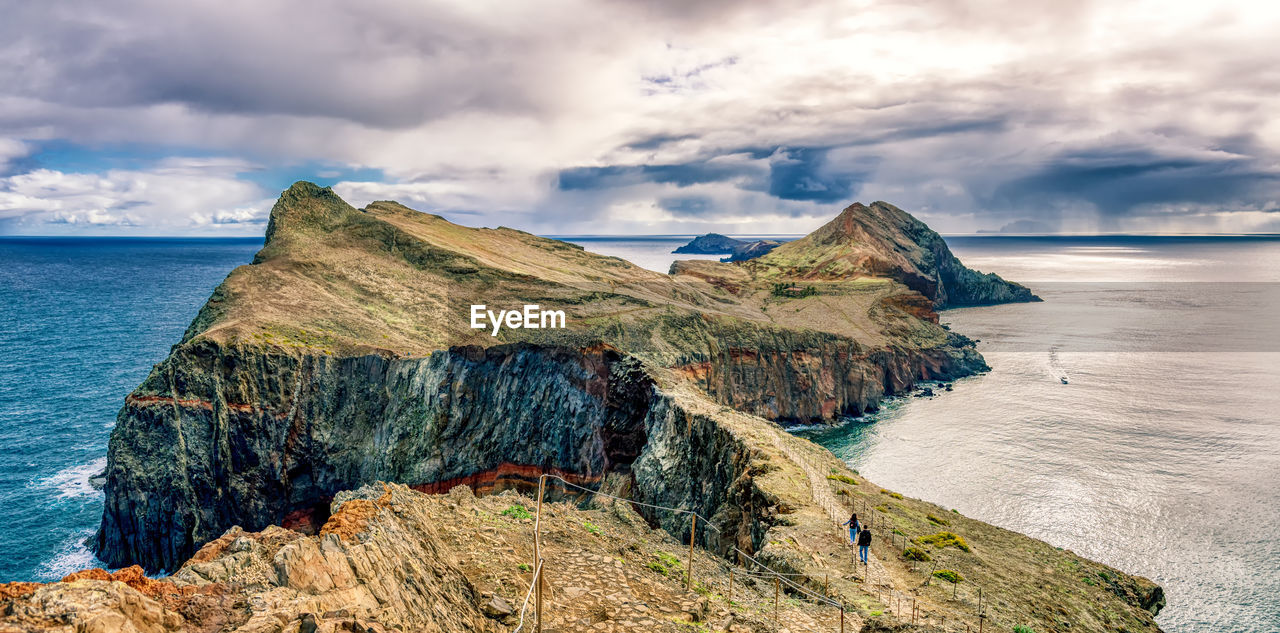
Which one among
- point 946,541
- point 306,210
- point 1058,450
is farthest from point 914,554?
point 306,210

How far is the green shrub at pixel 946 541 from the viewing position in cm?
3581

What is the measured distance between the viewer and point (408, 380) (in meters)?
73.1

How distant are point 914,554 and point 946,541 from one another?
4.74m

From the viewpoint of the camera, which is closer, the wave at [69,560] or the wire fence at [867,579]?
the wire fence at [867,579]

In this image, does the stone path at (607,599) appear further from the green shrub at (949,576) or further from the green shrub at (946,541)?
the green shrub at (946,541)

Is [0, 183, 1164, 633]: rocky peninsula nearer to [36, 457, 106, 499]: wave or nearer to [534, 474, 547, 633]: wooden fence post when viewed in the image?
[534, 474, 547, 633]: wooden fence post

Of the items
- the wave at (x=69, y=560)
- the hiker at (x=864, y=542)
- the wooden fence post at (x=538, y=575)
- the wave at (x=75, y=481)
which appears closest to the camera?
the wooden fence post at (x=538, y=575)

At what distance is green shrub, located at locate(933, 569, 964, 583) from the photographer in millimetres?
30164

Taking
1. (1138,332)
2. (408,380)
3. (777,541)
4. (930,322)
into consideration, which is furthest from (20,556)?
(1138,332)

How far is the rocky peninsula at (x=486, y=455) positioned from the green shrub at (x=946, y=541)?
0.22m

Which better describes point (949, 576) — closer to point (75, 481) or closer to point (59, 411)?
point (75, 481)

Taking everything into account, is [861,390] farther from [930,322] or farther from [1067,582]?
[1067,582]

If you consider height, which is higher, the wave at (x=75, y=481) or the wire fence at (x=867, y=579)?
the wire fence at (x=867, y=579)

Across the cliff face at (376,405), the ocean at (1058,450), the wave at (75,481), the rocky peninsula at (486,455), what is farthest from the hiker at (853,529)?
the wave at (75,481)
